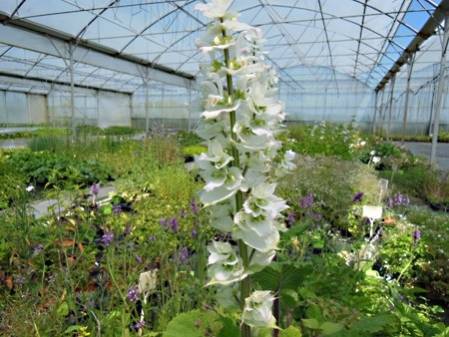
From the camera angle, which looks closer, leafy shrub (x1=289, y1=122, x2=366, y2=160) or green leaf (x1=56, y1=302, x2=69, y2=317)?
green leaf (x1=56, y1=302, x2=69, y2=317)

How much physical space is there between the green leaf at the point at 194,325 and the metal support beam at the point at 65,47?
10.9 meters

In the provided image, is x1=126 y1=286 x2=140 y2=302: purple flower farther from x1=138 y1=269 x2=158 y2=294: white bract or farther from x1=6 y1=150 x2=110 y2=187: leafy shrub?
x1=6 y1=150 x2=110 y2=187: leafy shrub

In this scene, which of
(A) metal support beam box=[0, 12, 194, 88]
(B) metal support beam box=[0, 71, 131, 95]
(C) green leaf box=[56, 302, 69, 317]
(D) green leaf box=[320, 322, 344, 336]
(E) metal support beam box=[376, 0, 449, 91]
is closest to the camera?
(D) green leaf box=[320, 322, 344, 336]

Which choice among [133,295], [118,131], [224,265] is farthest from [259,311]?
[118,131]

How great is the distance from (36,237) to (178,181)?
8.00 feet

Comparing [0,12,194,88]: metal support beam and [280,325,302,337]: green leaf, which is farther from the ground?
[0,12,194,88]: metal support beam

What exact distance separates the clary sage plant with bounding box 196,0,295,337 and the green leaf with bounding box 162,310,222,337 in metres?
0.29

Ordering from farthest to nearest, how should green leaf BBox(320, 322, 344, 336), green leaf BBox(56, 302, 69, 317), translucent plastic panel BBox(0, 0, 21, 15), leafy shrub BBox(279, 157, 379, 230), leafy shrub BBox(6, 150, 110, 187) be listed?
translucent plastic panel BBox(0, 0, 21, 15) < leafy shrub BBox(6, 150, 110, 187) < leafy shrub BBox(279, 157, 379, 230) < green leaf BBox(56, 302, 69, 317) < green leaf BBox(320, 322, 344, 336)

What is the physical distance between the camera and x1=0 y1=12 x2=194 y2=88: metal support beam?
32.8 ft

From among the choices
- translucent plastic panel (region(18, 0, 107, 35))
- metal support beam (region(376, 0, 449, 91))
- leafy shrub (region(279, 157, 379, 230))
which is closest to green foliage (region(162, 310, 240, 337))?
leafy shrub (region(279, 157, 379, 230))

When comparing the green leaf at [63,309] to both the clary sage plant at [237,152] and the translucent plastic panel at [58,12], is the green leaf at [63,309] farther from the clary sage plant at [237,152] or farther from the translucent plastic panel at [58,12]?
the translucent plastic panel at [58,12]

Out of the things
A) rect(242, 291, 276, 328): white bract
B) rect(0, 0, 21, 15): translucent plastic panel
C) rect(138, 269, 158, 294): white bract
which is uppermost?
rect(0, 0, 21, 15): translucent plastic panel

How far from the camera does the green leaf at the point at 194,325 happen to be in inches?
43.8

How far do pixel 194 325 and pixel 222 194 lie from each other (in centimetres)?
53
